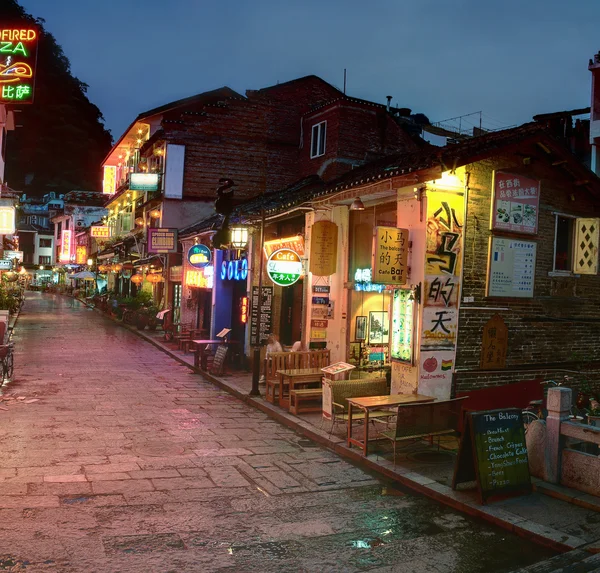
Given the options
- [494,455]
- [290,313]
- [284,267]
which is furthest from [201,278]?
[494,455]

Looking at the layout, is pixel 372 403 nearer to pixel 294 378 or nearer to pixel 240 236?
pixel 294 378

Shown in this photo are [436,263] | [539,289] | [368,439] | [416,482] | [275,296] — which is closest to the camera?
[416,482]

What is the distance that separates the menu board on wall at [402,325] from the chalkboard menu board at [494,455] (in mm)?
3554

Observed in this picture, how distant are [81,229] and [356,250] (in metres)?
60.0

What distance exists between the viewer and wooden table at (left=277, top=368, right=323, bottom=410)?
1248 centimetres

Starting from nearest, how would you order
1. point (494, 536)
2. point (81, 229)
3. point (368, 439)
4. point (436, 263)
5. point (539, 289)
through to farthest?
point (494, 536)
point (368, 439)
point (436, 263)
point (539, 289)
point (81, 229)

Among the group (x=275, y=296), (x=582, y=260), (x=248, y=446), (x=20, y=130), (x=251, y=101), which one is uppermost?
(x=20, y=130)

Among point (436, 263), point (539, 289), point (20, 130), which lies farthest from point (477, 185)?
point (20, 130)

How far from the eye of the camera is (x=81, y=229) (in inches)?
2657

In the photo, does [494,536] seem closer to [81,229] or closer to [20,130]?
[81,229]

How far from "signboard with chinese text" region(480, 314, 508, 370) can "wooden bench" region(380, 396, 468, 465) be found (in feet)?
7.89

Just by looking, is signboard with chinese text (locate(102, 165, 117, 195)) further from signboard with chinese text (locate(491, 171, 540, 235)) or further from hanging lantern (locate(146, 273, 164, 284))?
signboard with chinese text (locate(491, 171, 540, 235))

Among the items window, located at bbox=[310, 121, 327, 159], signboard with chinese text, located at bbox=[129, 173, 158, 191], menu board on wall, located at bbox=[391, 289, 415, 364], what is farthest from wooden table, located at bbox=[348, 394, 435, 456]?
signboard with chinese text, located at bbox=[129, 173, 158, 191]

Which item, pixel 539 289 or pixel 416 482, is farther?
pixel 539 289
